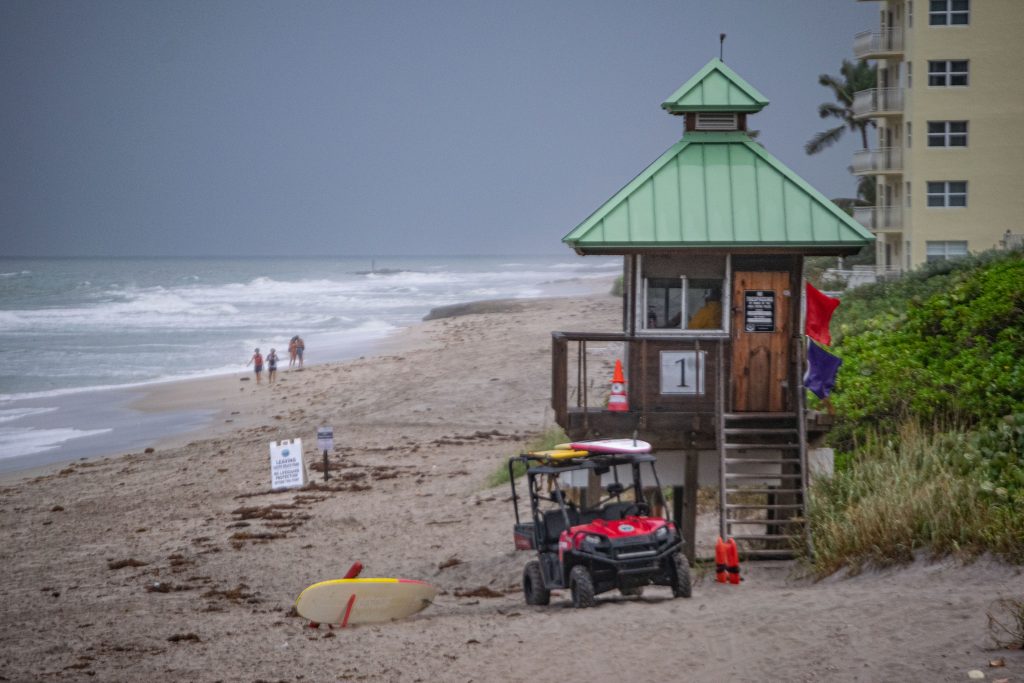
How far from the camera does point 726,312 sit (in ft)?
52.2

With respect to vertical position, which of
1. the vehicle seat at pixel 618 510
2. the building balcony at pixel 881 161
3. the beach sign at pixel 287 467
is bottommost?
the beach sign at pixel 287 467

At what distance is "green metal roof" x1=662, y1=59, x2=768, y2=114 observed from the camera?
1659 cm

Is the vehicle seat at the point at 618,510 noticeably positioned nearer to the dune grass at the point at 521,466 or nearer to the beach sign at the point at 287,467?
the dune grass at the point at 521,466

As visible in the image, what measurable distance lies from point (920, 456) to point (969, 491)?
219 centimetres

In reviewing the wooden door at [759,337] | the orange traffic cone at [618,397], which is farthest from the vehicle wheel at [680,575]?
the wooden door at [759,337]

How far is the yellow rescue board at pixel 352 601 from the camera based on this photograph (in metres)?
14.2

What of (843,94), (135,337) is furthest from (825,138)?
(135,337)

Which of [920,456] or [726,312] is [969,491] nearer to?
[920,456]

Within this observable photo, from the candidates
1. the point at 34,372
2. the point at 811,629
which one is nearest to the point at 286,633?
the point at 811,629

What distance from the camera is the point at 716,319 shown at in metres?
16.0

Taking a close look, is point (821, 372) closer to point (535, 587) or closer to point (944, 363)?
point (944, 363)

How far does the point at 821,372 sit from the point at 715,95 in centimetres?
442

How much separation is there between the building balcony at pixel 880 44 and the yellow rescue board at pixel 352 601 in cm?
4122

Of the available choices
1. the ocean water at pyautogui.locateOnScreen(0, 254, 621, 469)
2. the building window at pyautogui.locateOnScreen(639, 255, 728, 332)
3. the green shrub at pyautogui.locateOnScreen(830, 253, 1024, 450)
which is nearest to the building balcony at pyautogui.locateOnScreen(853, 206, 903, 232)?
the ocean water at pyautogui.locateOnScreen(0, 254, 621, 469)
